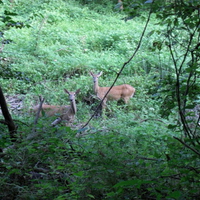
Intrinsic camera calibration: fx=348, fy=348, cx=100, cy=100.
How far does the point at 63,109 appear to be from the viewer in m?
8.42

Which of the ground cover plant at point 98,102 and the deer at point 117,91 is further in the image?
the deer at point 117,91

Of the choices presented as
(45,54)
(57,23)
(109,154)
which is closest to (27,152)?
(109,154)

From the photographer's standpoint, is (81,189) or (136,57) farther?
(136,57)

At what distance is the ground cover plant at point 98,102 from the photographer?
3.03 meters

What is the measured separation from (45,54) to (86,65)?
1597 mm

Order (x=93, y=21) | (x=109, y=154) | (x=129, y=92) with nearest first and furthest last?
(x=109, y=154)
(x=129, y=92)
(x=93, y=21)

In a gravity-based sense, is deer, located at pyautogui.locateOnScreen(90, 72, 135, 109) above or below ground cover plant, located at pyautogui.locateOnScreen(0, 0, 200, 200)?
below

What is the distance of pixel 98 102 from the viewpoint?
378 inches

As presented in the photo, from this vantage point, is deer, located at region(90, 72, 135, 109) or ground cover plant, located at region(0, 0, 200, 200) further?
deer, located at region(90, 72, 135, 109)

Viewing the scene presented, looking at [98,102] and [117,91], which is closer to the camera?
[98,102]

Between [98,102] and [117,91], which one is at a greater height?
[117,91]

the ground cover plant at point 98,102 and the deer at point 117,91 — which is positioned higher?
the ground cover plant at point 98,102

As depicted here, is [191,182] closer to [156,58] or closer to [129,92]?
[129,92]

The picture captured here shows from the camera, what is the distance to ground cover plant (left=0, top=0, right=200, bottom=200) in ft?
9.93
